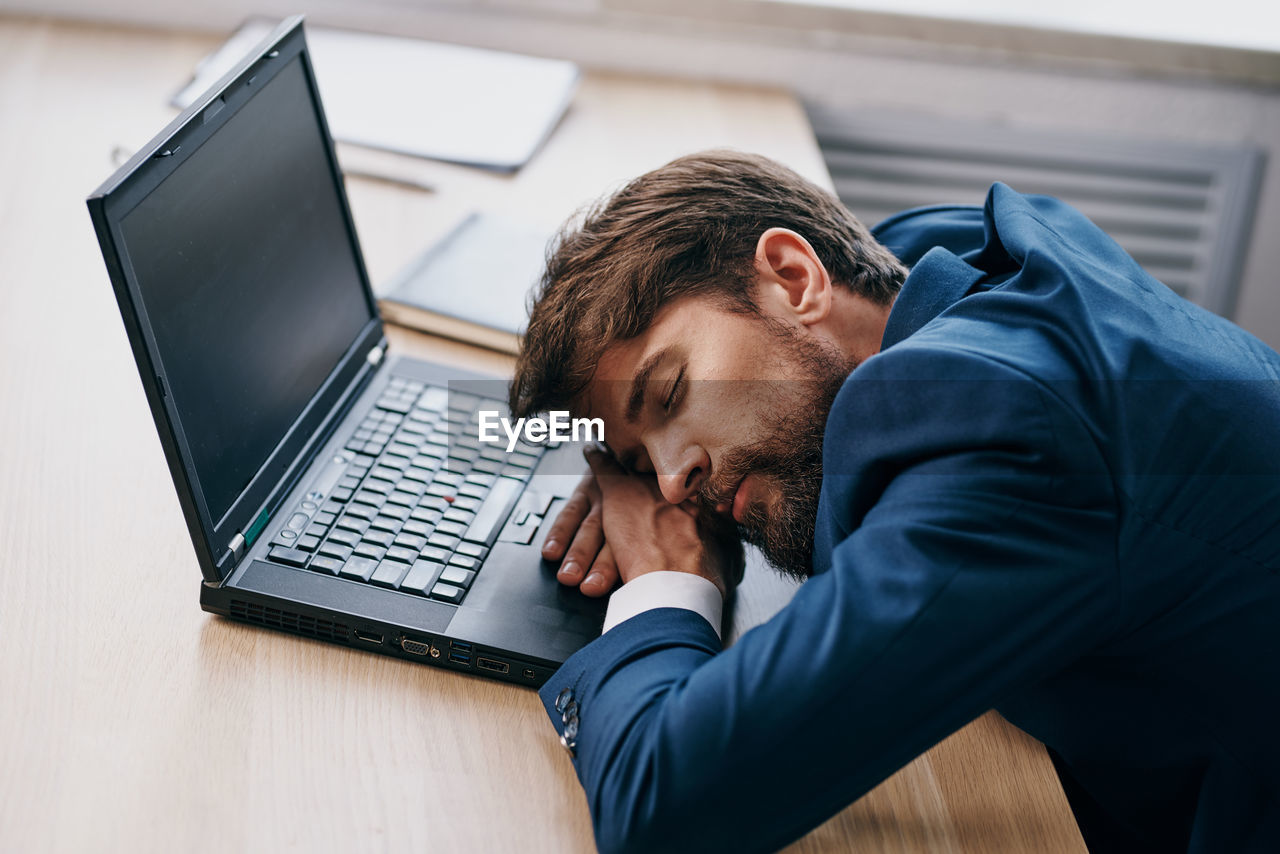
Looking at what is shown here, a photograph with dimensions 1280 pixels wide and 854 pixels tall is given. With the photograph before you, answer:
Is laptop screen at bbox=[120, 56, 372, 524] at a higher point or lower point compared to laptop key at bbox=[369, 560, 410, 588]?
higher

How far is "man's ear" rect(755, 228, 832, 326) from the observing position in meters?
0.90

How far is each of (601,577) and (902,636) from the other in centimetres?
28

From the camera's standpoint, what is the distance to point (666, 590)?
2.55 ft

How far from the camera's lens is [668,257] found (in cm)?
95

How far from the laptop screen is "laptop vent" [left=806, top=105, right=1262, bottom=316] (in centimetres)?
118

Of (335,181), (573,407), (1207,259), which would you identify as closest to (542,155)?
(335,181)

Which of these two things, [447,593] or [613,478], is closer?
[447,593]

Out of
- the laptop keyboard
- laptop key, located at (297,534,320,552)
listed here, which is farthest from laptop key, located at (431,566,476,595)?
laptop key, located at (297,534,320,552)

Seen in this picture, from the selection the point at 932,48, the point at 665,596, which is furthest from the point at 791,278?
the point at 932,48

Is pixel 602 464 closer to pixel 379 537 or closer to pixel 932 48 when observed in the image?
pixel 379 537

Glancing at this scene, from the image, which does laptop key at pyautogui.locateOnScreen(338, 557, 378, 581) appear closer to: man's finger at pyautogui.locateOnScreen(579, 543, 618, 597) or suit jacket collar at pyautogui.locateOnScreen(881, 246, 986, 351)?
man's finger at pyautogui.locateOnScreen(579, 543, 618, 597)

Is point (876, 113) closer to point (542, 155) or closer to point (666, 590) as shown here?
point (542, 155)

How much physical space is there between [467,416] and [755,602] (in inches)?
13.2

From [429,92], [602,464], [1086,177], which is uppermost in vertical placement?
[429,92]
